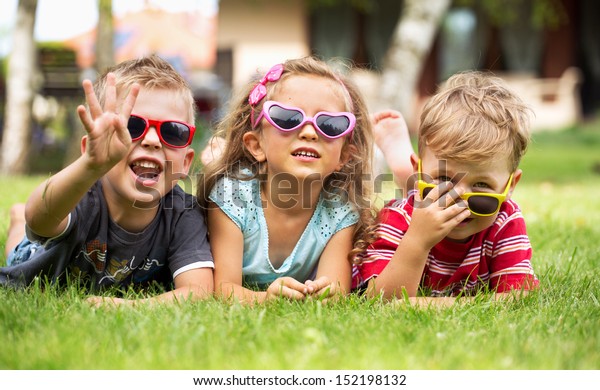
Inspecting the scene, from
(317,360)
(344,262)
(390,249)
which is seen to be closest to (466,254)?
(390,249)

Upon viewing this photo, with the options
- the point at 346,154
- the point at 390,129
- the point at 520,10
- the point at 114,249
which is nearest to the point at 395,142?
the point at 390,129

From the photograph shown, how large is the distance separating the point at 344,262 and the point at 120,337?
4.28ft

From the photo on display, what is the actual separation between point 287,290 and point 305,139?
2.26 ft

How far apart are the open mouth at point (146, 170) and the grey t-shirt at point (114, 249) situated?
183 mm

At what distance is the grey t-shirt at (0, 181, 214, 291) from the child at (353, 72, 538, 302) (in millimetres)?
757

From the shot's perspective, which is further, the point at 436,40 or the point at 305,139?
the point at 436,40

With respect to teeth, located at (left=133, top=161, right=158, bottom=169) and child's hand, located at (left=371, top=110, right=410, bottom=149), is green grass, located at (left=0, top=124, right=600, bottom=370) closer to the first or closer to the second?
teeth, located at (left=133, top=161, right=158, bottom=169)

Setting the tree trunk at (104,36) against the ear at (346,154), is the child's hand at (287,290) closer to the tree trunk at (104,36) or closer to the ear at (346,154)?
the ear at (346,154)

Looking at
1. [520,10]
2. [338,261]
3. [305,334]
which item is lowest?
[338,261]

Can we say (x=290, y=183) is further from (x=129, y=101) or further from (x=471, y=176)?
(x=129, y=101)

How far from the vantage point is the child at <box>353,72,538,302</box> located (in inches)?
112

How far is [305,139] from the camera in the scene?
10.1ft

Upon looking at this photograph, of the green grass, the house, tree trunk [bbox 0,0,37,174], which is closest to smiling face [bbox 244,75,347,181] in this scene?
the green grass

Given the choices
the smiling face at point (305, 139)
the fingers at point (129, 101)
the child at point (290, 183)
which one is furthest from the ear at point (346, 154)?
the fingers at point (129, 101)
